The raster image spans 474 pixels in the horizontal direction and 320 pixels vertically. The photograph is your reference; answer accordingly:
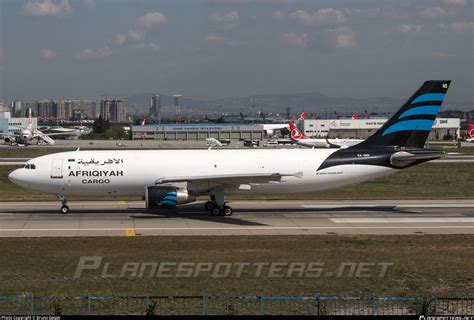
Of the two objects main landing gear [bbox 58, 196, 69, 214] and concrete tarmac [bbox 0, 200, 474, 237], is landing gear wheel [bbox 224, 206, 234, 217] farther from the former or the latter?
main landing gear [bbox 58, 196, 69, 214]

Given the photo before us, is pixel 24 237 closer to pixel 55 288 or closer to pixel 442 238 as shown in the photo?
pixel 55 288

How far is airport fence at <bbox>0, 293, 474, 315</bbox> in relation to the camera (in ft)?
65.1

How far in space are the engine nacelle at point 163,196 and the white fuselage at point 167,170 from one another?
5.73ft

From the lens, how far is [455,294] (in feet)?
76.9

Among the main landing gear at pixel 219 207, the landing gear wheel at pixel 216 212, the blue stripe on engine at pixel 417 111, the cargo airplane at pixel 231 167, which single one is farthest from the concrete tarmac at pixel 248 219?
the blue stripe on engine at pixel 417 111

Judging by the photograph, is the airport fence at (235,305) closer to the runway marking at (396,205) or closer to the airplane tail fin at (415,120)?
the airplane tail fin at (415,120)

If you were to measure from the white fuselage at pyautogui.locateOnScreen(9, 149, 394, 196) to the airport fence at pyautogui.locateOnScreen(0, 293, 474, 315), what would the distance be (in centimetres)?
2021

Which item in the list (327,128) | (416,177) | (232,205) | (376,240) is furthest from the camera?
(327,128)

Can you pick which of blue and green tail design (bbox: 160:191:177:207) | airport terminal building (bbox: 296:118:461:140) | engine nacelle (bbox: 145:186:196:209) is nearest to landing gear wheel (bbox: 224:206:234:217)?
engine nacelle (bbox: 145:186:196:209)

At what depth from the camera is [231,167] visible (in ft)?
138

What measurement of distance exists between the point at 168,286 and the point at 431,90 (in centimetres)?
2583

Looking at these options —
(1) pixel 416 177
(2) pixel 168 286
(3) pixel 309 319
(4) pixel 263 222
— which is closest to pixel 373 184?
(1) pixel 416 177

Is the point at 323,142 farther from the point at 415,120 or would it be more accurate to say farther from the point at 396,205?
the point at 415,120

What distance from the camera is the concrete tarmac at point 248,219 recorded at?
3641cm
